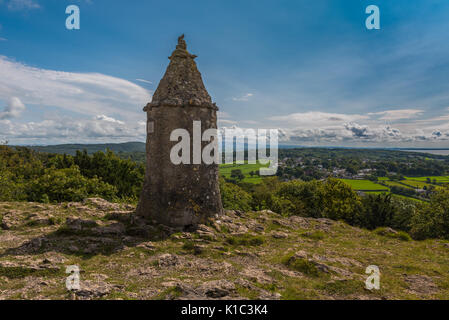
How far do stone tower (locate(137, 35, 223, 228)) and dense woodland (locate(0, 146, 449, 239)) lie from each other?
8798 millimetres

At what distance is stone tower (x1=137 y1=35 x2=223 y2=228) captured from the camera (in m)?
10.4

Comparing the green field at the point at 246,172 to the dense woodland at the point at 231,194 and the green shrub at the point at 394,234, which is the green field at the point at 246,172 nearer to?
the dense woodland at the point at 231,194

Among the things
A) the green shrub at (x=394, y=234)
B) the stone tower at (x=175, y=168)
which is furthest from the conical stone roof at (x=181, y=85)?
the green shrub at (x=394, y=234)

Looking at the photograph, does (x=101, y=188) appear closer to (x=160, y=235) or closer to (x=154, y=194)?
(x=154, y=194)

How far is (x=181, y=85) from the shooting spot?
11.1 metres

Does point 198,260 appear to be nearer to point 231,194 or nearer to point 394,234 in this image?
point 394,234

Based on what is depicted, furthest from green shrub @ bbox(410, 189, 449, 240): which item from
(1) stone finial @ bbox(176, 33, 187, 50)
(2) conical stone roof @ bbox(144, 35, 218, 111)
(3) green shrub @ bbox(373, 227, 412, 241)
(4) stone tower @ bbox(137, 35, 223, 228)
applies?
(1) stone finial @ bbox(176, 33, 187, 50)

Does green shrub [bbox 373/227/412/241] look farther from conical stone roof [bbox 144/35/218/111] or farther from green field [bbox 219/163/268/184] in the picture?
green field [bbox 219/163/268/184]

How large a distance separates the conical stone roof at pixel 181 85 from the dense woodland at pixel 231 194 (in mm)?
A: 10520

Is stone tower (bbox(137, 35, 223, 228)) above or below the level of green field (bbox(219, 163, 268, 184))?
above

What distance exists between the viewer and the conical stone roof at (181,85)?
10664 millimetres
